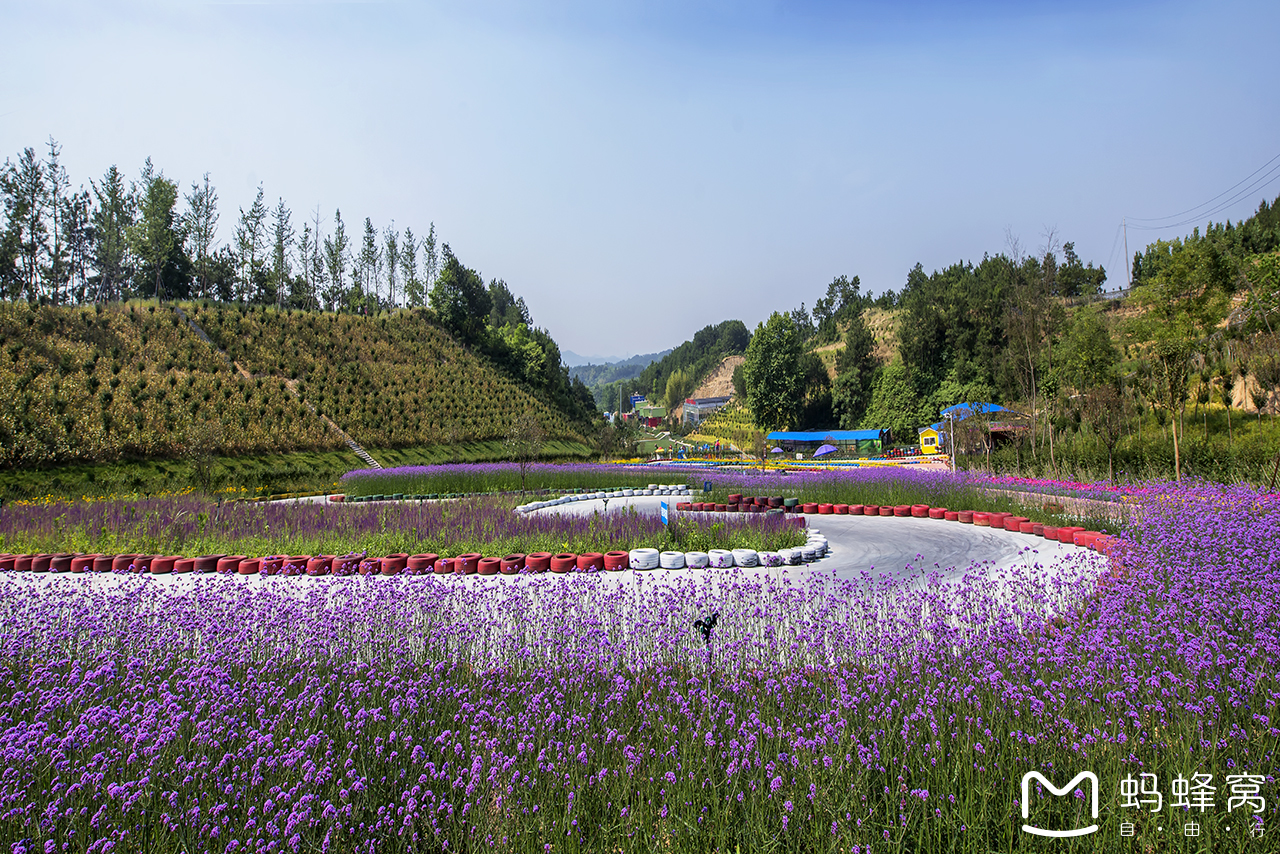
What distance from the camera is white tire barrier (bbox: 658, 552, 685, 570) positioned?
360 inches

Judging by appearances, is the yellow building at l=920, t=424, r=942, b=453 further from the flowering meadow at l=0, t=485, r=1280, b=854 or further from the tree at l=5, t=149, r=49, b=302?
the tree at l=5, t=149, r=49, b=302

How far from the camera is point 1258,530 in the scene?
6.96m

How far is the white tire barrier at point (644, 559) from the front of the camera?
9133 mm

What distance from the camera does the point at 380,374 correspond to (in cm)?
4597

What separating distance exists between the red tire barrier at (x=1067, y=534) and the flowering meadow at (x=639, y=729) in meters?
5.24

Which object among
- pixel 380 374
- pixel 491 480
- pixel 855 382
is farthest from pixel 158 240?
pixel 855 382

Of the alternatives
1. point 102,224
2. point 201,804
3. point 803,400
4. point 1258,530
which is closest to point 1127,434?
point 1258,530

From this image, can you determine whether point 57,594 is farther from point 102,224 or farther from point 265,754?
point 102,224

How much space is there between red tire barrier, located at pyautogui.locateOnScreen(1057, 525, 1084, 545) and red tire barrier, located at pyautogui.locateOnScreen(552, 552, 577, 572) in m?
8.39

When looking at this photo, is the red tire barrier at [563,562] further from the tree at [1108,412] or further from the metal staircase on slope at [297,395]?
the metal staircase on slope at [297,395]

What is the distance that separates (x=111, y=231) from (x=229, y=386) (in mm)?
30523

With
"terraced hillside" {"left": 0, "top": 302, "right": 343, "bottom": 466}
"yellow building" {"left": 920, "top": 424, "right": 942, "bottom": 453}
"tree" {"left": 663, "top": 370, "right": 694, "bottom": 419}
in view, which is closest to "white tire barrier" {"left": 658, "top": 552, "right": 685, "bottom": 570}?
"terraced hillside" {"left": 0, "top": 302, "right": 343, "bottom": 466}

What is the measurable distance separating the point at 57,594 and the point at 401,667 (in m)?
5.34

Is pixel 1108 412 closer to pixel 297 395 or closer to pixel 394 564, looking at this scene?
pixel 394 564
